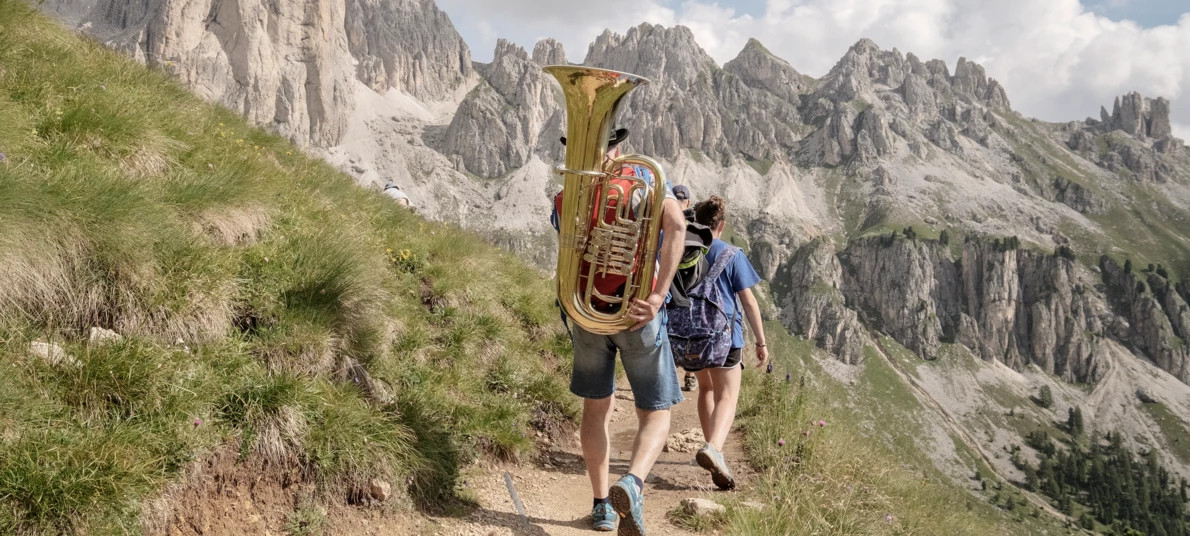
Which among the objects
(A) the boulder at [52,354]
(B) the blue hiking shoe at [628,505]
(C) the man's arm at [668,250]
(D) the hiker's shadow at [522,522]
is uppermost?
(C) the man's arm at [668,250]

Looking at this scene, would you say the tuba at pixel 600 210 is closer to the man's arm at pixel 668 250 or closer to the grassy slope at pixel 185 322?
the man's arm at pixel 668 250

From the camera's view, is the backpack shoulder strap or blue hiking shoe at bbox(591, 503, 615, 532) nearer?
blue hiking shoe at bbox(591, 503, 615, 532)

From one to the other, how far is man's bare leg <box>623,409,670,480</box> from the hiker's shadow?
0.81 meters

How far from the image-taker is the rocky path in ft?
16.0

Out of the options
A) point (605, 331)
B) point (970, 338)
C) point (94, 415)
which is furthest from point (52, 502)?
point (970, 338)

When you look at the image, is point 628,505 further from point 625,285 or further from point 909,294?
point 909,294

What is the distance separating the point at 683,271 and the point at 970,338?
695ft

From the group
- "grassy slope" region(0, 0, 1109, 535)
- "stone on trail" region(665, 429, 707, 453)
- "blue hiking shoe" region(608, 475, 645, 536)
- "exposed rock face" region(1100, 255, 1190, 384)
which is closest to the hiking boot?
"grassy slope" region(0, 0, 1109, 535)

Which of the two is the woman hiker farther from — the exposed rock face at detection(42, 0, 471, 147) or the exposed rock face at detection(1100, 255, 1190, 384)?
the exposed rock face at detection(1100, 255, 1190, 384)

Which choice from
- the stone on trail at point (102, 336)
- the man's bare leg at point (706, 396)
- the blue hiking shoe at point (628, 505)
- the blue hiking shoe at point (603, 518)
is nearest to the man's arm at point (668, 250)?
the blue hiking shoe at point (628, 505)

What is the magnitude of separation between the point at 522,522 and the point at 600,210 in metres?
2.48

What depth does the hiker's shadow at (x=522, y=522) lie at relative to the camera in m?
4.83

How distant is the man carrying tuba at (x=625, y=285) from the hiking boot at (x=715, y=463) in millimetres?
1018

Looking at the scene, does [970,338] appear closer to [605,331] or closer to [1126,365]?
[1126,365]
